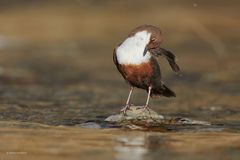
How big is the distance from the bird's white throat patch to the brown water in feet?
1.90

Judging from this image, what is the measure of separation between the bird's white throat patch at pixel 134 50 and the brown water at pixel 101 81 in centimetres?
58

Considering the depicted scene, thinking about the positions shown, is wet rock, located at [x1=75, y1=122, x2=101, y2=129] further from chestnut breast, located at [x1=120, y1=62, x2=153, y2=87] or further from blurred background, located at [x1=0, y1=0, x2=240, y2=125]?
chestnut breast, located at [x1=120, y1=62, x2=153, y2=87]

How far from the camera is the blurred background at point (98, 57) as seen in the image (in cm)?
895

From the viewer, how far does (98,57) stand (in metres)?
14.2

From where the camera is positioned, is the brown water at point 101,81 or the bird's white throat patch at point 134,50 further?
the bird's white throat patch at point 134,50

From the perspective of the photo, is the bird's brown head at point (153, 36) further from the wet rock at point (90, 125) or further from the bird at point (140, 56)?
the wet rock at point (90, 125)

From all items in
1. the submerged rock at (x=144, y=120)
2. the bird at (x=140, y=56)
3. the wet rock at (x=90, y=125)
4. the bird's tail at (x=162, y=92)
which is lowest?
the wet rock at (x=90, y=125)

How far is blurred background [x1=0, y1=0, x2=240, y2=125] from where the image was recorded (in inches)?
352

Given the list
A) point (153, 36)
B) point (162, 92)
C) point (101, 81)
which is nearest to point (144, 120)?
point (162, 92)

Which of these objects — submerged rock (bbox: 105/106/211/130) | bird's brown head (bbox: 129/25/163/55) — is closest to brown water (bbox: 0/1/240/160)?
submerged rock (bbox: 105/106/211/130)

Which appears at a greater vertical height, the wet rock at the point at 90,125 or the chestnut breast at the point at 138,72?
the chestnut breast at the point at 138,72

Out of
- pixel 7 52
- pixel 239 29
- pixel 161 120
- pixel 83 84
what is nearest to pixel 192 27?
pixel 239 29

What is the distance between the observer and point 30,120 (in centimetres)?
743

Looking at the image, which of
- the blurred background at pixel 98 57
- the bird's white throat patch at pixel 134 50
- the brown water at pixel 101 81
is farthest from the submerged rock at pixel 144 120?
the bird's white throat patch at pixel 134 50
